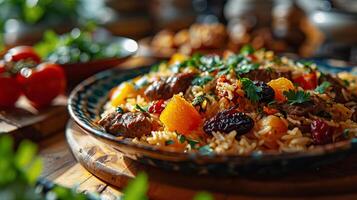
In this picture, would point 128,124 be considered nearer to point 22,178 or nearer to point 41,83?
point 22,178

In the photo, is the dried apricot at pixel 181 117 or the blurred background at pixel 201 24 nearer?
the dried apricot at pixel 181 117

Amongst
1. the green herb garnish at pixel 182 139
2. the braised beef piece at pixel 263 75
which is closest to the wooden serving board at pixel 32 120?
the green herb garnish at pixel 182 139

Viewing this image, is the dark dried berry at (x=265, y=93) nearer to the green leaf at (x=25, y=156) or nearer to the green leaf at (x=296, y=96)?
the green leaf at (x=296, y=96)

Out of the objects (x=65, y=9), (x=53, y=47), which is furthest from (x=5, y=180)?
(x=65, y=9)

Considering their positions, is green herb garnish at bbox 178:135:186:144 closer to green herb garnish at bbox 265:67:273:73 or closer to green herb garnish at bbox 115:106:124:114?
green herb garnish at bbox 115:106:124:114

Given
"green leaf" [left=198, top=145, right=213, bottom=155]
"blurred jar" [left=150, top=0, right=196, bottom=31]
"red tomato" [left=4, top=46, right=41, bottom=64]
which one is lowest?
"blurred jar" [left=150, top=0, right=196, bottom=31]

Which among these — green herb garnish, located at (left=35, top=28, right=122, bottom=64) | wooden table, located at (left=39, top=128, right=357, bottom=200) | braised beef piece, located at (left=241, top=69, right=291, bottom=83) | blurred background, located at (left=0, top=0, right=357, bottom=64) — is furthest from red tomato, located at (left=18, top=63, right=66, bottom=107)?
braised beef piece, located at (left=241, top=69, right=291, bottom=83)
